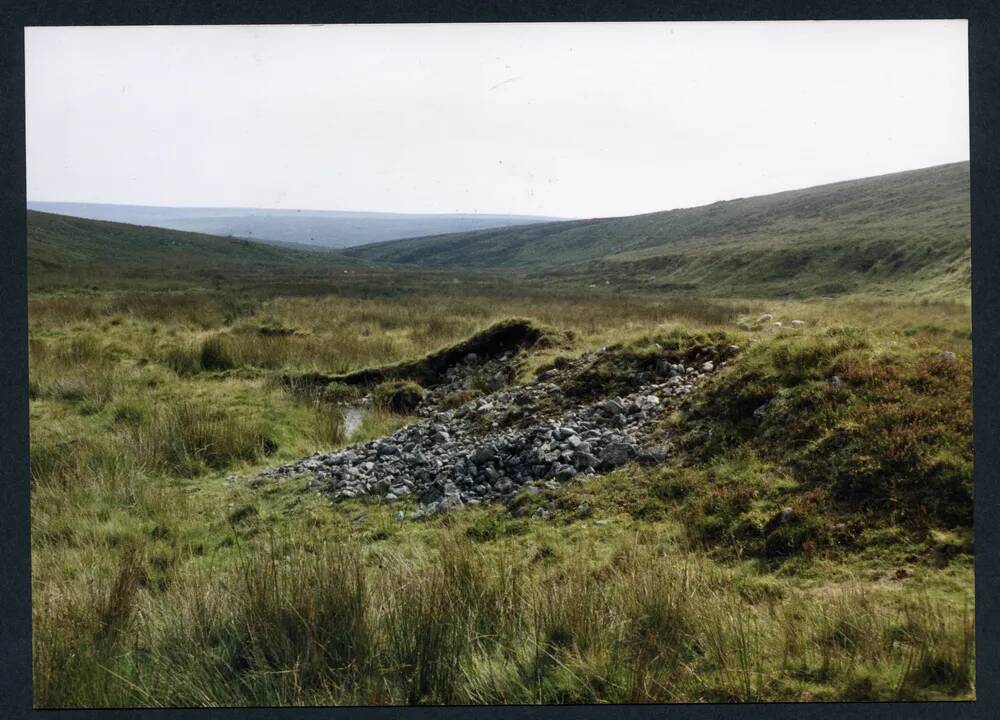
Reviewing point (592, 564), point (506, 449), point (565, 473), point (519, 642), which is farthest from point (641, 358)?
point (519, 642)

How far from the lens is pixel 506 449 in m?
6.45

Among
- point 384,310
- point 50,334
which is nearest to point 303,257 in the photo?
point 384,310

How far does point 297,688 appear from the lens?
12.7 feet

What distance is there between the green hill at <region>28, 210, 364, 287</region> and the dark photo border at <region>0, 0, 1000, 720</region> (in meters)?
22.4

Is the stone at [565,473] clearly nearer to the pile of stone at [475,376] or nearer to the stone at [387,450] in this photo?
the stone at [387,450]

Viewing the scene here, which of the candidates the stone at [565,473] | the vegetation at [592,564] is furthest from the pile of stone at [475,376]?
the stone at [565,473]

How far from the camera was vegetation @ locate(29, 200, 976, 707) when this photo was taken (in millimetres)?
3877

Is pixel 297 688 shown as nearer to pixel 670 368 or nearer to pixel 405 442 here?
pixel 405 442

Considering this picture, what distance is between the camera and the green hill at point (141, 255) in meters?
30.1

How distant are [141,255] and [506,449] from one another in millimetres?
44808

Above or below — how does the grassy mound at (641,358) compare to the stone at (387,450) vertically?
above

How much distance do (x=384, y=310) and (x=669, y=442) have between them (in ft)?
47.7

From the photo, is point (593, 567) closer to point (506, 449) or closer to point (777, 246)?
point (506, 449)

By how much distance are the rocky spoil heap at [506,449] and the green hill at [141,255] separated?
72.3 ft
